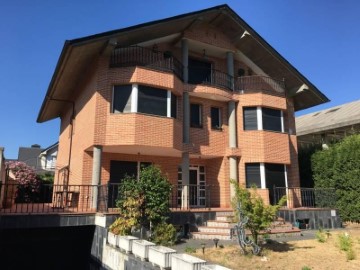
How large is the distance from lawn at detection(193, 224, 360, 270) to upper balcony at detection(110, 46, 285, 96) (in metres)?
8.53

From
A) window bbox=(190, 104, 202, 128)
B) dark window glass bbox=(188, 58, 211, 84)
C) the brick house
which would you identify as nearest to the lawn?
the brick house

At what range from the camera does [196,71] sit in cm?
1708

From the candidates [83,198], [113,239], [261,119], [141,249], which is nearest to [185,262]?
[141,249]

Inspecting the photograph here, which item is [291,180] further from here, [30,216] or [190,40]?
[30,216]

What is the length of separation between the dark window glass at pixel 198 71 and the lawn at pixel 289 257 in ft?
32.3

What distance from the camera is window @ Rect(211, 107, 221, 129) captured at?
16.7m

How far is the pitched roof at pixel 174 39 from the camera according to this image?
41.8ft

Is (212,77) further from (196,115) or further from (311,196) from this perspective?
(311,196)

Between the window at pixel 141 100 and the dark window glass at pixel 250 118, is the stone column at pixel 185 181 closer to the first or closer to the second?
the window at pixel 141 100

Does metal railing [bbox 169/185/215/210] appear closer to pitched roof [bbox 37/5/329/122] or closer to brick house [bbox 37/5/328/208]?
brick house [bbox 37/5/328/208]

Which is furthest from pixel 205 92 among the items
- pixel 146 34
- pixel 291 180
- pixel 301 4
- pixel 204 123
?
pixel 291 180

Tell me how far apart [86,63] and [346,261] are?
1270 cm

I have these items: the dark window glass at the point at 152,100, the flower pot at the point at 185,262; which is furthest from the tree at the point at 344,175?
the flower pot at the point at 185,262

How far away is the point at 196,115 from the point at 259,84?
4.78 m
